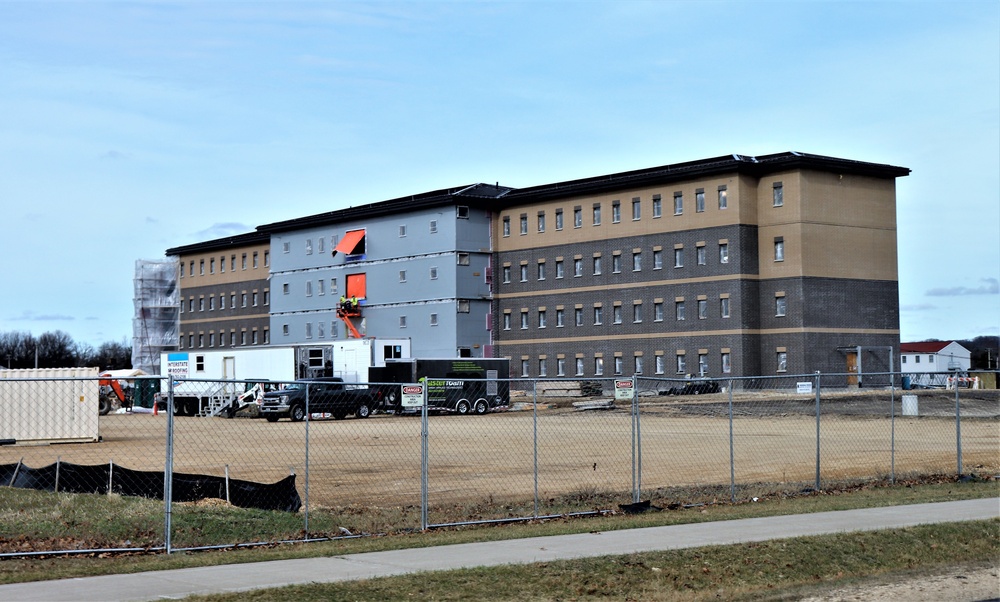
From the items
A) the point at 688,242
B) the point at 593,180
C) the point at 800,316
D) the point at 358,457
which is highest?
the point at 593,180

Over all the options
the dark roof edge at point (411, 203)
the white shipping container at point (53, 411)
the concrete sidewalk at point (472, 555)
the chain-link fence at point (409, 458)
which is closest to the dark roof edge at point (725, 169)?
the dark roof edge at point (411, 203)

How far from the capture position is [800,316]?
74.6m

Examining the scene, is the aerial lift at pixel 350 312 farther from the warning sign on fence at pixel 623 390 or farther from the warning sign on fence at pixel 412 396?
the warning sign on fence at pixel 412 396

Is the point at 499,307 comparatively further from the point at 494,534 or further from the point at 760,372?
the point at 494,534

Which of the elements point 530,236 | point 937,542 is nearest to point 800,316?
point 530,236

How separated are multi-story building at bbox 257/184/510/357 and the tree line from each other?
253ft

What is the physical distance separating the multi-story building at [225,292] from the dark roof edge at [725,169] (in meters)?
39.7

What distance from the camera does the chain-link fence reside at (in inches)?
634

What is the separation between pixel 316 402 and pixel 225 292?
7298cm

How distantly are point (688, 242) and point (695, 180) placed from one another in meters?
4.40

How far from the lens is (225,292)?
119250 millimetres

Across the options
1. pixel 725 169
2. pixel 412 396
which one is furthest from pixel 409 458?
pixel 725 169

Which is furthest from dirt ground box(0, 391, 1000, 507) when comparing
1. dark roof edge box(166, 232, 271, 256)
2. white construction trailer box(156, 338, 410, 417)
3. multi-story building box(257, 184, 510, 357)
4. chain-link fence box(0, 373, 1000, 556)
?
dark roof edge box(166, 232, 271, 256)

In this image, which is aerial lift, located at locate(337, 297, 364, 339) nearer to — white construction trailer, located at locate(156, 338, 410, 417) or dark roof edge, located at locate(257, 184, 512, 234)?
dark roof edge, located at locate(257, 184, 512, 234)
